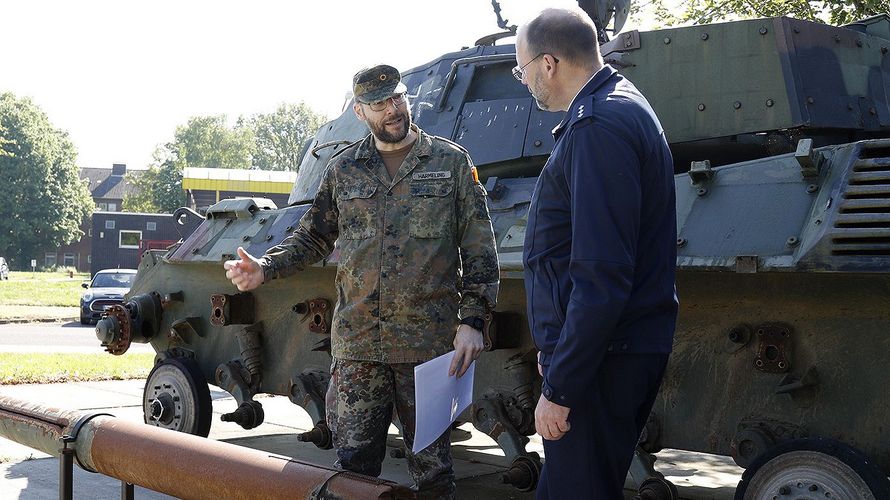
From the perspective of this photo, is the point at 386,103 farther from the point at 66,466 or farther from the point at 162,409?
the point at 162,409

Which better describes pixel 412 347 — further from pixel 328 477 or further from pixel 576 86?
pixel 576 86

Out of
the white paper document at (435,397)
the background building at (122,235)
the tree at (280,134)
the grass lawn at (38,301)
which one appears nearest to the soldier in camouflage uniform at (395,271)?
the white paper document at (435,397)

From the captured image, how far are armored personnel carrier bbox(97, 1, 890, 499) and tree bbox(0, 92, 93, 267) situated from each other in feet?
204

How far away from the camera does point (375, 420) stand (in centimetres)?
444

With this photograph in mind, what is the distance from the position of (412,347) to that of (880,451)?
7.88ft

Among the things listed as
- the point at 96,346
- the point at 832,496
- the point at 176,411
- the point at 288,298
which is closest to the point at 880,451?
the point at 832,496

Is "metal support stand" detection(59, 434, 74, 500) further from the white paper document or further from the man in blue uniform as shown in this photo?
the man in blue uniform

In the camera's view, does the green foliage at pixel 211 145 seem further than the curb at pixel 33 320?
Yes

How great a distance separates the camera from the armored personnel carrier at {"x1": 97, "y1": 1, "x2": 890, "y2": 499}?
16.4ft

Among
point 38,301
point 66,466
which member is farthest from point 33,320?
point 66,466

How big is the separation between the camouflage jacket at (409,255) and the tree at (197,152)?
247ft

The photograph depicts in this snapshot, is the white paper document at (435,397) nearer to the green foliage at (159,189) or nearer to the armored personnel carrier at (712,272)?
the armored personnel carrier at (712,272)

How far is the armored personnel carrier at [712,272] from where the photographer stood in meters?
5.01

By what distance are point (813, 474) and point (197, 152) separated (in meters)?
79.9
